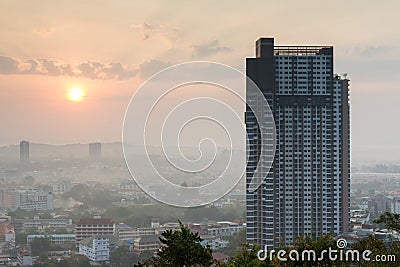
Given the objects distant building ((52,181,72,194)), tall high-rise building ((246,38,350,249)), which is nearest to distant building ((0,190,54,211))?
distant building ((52,181,72,194))

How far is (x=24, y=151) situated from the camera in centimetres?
822

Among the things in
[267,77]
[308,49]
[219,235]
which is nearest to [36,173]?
[219,235]

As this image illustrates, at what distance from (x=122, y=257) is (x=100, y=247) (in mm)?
455

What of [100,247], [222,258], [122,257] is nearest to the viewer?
[222,258]

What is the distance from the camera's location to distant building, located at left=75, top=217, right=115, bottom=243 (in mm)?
8719

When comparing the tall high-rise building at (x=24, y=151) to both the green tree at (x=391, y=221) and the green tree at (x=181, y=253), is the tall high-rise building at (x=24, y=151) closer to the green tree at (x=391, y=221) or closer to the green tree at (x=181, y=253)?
the green tree at (x=181, y=253)

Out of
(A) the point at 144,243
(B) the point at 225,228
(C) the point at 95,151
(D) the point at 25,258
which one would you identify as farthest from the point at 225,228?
(D) the point at 25,258

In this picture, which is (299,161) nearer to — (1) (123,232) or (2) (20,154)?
(1) (123,232)

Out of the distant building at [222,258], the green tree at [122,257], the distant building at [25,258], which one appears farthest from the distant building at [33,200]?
the distant building at [222,258]

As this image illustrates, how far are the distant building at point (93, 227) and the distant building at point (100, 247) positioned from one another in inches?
6.2

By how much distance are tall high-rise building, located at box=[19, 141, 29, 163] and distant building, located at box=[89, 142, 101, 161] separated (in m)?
1.11

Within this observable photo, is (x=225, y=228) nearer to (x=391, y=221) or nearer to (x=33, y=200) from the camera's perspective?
(x=33, y=200)

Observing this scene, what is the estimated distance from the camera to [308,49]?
27.5ft

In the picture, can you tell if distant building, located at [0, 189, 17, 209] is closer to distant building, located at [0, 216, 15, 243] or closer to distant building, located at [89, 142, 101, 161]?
distant building, located at [0, 216, 15, 243]
